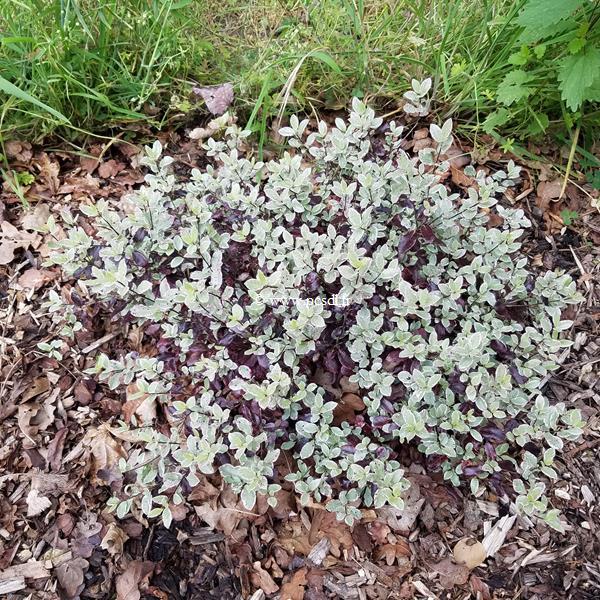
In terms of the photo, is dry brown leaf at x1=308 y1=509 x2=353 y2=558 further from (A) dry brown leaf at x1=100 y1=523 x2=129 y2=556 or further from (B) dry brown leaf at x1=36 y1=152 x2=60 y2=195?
(B) dry brown leaf at x1=36 y1=152 x2=60 y2=195

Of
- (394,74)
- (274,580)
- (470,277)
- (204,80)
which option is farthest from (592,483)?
(204,80)

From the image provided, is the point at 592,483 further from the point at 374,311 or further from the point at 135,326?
the point at 135,326

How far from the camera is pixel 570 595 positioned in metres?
1.96

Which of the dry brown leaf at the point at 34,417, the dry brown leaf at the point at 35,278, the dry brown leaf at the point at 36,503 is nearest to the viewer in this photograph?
the dry brown leaf at the point at 36,503

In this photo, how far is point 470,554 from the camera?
Answer: 200 cm

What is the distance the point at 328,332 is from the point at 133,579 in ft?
3.55

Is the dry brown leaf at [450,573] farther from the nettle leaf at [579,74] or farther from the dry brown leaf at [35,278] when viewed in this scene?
the dry brown leaf at [35,278]

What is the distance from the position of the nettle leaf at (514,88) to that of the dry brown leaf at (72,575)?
251 cm

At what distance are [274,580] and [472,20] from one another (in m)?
2.82

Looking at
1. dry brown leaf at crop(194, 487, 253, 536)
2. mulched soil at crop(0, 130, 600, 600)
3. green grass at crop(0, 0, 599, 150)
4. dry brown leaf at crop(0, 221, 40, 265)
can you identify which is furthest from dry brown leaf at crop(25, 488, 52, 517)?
green grass at crop(0, 0, 599, 150)

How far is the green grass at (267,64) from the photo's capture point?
8.64ft

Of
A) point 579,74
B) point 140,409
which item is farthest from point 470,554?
point 579,74

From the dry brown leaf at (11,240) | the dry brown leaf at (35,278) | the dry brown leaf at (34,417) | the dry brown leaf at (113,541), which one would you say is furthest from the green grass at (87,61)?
the dry brown leaf at (113,541)

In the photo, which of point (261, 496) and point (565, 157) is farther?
point (565, 157)
